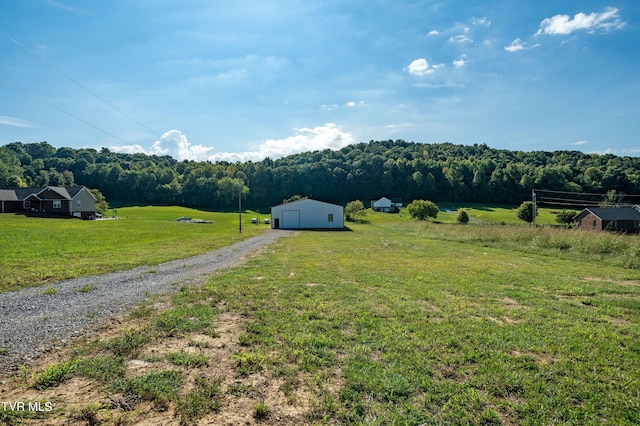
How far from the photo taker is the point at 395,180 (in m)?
107

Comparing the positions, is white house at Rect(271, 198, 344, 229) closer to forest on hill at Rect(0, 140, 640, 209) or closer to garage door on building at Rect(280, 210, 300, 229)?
garage door on building at Rect(280, 210, 300, 229)

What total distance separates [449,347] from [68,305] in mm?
7714

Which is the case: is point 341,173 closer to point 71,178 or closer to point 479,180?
point 479,180

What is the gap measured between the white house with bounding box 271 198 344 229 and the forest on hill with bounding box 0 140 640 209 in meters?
48.4

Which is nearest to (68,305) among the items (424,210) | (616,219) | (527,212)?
(424,210)

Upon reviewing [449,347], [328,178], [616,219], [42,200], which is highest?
[328,178]

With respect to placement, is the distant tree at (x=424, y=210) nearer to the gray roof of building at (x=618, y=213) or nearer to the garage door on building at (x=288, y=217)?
the gray roof of building at (x=618, y=213)

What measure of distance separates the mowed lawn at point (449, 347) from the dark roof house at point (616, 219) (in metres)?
49.3

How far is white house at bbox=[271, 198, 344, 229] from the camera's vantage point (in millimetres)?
44562

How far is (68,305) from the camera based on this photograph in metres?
6.65

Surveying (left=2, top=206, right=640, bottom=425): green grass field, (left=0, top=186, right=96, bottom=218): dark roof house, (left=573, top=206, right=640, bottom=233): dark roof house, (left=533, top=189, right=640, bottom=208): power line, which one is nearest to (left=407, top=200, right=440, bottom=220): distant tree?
(left=573, top=206, right=640, bottom=233): dark roof house

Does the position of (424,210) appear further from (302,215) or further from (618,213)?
(302,215)

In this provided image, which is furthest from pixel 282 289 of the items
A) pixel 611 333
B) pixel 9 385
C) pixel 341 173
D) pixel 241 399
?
pixel 341 173

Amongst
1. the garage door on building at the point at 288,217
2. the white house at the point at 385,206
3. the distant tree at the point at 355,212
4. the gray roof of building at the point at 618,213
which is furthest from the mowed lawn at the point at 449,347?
the white house at the point at 385,206
